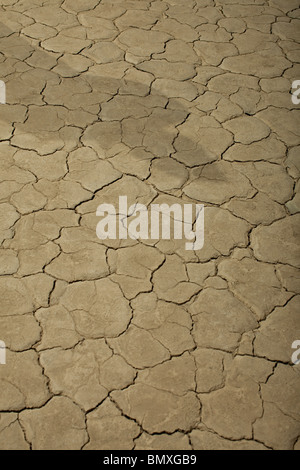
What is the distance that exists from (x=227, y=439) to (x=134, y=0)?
4327 mm

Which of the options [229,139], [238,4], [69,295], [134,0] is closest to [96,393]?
[69,295]

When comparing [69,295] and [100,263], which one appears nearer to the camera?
[69,295]

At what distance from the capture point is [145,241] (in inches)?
103

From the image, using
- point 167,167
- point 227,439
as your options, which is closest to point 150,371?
point 227,439

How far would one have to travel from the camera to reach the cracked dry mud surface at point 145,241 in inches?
77.6

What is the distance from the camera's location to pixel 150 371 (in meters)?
2.08

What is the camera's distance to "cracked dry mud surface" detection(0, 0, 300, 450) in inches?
77.6

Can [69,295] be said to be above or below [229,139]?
below

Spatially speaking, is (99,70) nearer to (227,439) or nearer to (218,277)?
(218,277)

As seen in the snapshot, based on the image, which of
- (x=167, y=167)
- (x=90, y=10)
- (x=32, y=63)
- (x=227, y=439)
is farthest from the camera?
(x=90, y=10)

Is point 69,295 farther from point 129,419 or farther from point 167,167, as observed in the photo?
point 167,167

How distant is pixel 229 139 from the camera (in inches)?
129

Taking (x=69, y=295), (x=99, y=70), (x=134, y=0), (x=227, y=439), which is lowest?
(x=227, y=439)

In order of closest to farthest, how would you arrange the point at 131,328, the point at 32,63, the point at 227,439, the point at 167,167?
1. the point at 227,439
2. the point at 131,328
3. the point at 167,167
4. the point at 32,63
